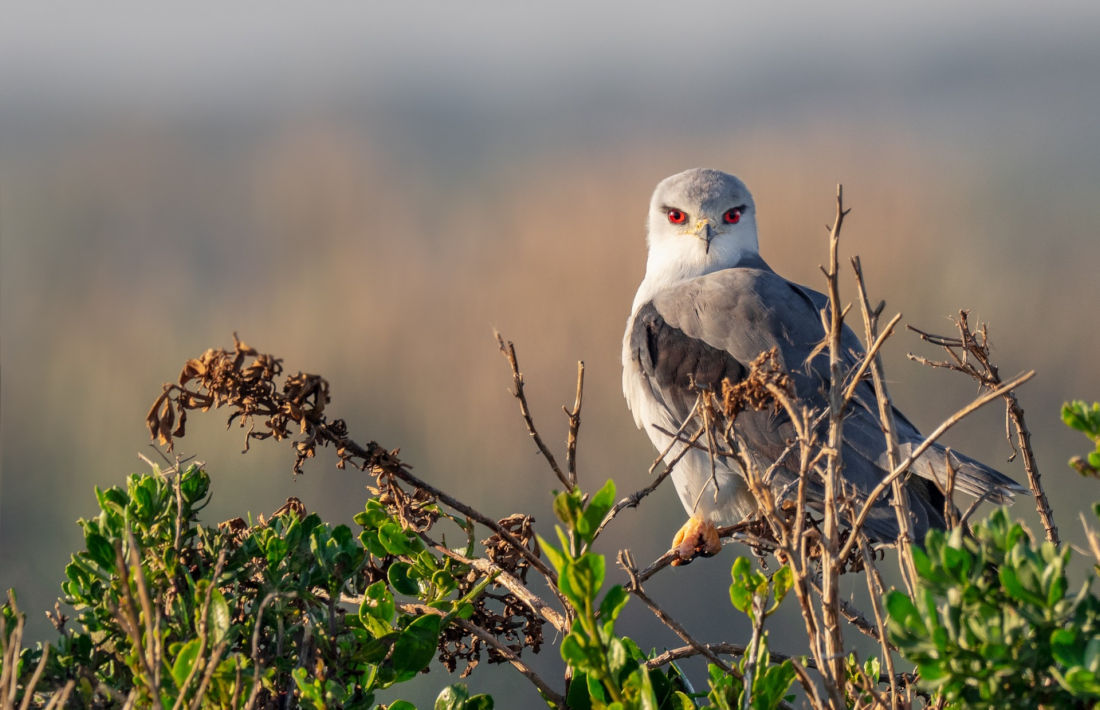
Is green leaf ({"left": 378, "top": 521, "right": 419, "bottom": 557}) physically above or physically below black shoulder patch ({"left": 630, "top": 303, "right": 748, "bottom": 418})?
below

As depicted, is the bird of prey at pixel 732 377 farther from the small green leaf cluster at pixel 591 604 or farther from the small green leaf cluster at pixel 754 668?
the small green leaf cluster at pixel 591 604

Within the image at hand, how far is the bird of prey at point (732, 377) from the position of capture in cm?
384

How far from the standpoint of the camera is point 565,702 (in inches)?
71.5

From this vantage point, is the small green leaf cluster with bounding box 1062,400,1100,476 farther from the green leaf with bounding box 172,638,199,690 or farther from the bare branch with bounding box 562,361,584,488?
the green leaf with bounding box 172,638,199,690

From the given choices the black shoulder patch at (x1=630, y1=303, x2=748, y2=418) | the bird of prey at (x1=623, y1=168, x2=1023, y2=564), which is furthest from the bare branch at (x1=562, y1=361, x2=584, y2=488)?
the black shoulder patch at (x1=630, y1=303, x2=748, y2=418)

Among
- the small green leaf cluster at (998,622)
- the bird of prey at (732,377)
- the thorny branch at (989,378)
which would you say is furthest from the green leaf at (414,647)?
the bird of prey at (732,377)

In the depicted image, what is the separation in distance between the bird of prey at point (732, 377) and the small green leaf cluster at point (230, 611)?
2057 millimetres

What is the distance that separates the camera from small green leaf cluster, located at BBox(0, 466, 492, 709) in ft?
5.12

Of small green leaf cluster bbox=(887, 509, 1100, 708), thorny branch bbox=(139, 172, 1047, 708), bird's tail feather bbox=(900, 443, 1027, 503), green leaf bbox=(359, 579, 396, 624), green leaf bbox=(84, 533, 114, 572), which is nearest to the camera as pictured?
small green leaf cluster bbox=(887, 509, 1100, 708)

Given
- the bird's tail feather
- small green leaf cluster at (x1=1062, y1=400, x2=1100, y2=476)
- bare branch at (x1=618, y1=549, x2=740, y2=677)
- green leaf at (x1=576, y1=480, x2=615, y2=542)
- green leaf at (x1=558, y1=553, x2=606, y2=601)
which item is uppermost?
small green leaf cluster at (x1=1062, y1=400, x2=1100, y2=476)

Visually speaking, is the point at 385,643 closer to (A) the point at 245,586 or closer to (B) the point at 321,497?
(A) the point at 245,586

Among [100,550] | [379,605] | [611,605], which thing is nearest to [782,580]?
[611,605]

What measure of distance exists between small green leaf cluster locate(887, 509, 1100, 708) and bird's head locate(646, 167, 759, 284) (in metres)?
3.67

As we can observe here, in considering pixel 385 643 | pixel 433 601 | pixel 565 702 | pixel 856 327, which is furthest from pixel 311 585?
pixel 856 327
